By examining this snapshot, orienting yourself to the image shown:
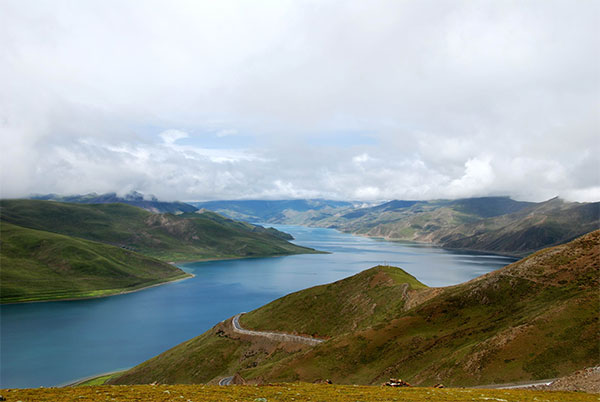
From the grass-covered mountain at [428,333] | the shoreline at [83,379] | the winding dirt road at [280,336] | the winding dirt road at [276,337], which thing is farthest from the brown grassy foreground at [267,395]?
the shoreline at [83,379]


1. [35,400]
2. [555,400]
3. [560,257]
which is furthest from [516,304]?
[35,400]

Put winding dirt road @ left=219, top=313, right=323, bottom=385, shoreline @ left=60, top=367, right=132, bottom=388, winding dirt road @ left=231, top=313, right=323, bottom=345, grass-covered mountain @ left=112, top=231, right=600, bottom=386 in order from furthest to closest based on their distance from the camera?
shoreline @ left=60, top=367, right=132, bottom=388 → winding dirt road @ left=231, top=313, right=323, bottom=345 → winding dirt road @ left=219, top=313, right=323, bottom=385 → grass-covered mountain @ left=112, top=231, right=600, bottom=386

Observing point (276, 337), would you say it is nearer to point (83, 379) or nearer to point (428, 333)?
point (428, 333)

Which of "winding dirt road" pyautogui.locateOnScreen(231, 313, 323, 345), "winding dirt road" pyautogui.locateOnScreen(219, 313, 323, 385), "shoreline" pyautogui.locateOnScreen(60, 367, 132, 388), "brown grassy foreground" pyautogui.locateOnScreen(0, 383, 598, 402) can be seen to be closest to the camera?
"brown grassy foreground" pyautogui.locateOnScreen(0, 383, 598, 402)

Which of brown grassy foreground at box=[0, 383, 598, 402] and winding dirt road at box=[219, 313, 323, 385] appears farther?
winding dirt road at box=[219, 313, 323, 385]

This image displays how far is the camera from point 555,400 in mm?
31562

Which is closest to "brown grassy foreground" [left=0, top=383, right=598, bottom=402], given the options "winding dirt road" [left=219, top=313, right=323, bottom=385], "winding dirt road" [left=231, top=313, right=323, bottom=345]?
"winding dirt road" [left=219, top=313, right=323, bottom=385]

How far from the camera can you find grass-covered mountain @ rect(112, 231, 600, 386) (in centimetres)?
5259

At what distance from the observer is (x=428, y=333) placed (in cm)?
7119

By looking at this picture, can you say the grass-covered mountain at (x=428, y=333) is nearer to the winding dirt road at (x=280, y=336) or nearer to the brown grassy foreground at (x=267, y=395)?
the winding dirt road at (x=280, y=336)

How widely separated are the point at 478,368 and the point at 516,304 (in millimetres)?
25135

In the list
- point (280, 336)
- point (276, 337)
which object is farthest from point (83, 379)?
point (280, 336)

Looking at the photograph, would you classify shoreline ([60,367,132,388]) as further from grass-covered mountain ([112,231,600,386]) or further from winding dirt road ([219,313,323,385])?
winding dirt road ([219,313,323,385])

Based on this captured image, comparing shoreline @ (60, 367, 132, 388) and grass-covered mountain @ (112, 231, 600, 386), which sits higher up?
grass-covered mountain @ (112, 231, 600, 386)
